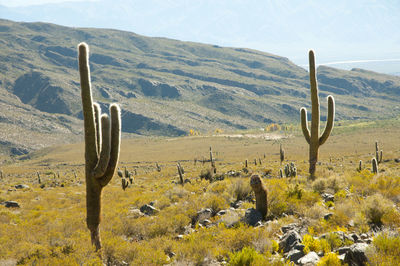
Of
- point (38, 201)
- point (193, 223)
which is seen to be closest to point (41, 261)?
point (193, 223)

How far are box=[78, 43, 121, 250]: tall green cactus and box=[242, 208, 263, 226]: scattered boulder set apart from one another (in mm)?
3804

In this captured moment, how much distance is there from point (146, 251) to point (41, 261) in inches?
89.4

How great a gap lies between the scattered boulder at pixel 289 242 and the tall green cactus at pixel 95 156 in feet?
13.9

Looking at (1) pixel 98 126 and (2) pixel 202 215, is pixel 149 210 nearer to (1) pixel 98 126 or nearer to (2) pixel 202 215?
(2) pixel 202 215

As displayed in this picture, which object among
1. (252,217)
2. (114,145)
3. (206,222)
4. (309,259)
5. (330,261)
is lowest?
(206,222)

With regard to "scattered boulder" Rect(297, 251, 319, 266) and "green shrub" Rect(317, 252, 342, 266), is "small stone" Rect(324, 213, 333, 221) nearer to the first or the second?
"scattered boulder" Rect(297, 251, 319, 266)

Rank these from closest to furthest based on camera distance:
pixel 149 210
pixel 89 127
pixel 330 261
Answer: pixel 330 261 → pixel 89 127 → pixel 149 210

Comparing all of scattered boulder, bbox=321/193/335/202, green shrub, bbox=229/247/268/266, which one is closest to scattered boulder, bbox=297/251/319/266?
green shrub, bbox=229/247/268/266

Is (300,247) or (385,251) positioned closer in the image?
(385,251)

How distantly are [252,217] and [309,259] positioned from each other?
9.88ft

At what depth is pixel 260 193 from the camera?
907 cm

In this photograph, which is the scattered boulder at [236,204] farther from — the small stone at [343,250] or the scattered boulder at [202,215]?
the small stone at [343,250]

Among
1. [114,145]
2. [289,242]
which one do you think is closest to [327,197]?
[289,242]

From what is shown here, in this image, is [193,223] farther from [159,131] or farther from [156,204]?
[159,131]
